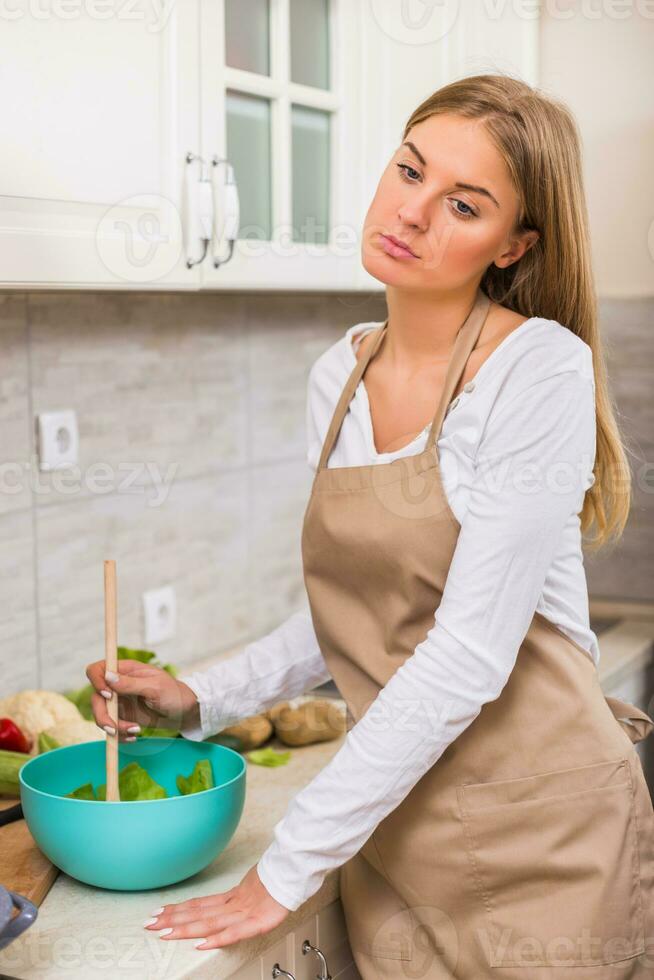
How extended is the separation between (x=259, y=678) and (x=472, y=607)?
38cm

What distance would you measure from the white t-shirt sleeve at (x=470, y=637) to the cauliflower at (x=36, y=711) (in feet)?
1.71

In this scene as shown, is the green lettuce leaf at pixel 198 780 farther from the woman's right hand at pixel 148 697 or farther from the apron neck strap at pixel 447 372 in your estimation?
the apron neck strap at pixel 447 372

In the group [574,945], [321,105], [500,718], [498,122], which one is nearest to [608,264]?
[321,105]

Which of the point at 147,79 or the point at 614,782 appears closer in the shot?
the point at 614,782

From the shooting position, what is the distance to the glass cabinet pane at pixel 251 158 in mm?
1481

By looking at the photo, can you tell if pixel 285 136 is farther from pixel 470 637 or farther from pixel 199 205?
pixel 470 637

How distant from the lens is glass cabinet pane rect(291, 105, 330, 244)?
163 cm

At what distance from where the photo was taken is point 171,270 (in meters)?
1.36

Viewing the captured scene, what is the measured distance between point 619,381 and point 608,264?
0.21 metres

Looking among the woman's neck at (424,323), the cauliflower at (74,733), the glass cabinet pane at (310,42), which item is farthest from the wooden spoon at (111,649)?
the glass cabinet pane at (310,42)

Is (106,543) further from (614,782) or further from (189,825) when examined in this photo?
(614,782)

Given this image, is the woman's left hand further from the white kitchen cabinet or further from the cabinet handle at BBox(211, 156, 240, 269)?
the cabinet handle at BBox(211, 156, 240, 269)

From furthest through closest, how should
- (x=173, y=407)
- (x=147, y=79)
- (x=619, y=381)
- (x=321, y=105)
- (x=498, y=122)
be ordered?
1. (x=619, y=381)
2. (x=173, y=407)
3. (x=321, y=105)
4. (x=147, y=79)
5. (x=498, y=122)

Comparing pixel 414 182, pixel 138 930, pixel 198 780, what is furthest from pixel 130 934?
pixel 414 182
